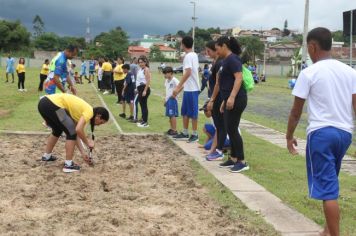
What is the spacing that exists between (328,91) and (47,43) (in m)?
120

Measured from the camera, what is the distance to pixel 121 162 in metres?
7.97

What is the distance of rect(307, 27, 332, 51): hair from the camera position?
14.1 ft

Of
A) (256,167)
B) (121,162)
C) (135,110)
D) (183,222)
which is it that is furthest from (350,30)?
(183,222)

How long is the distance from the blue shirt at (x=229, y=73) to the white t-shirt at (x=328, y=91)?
286cm

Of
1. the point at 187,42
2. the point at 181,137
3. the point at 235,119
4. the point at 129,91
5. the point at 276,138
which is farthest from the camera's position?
the point at 129,91

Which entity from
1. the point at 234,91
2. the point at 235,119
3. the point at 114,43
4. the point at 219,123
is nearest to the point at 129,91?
the point at 219,123

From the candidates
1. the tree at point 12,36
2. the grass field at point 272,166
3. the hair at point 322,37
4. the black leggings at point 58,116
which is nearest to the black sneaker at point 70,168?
the black leggings at point 58,116

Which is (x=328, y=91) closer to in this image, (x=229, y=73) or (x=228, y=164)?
(x=229, y=73)

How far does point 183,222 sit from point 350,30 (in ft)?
31.2

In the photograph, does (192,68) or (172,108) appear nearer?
(192,68)

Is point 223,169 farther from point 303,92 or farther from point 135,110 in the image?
point 135,110

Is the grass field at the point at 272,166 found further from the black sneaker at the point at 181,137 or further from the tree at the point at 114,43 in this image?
the tree at the point at 114,43

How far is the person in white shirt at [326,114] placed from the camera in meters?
4.23

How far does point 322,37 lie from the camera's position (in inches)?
169
